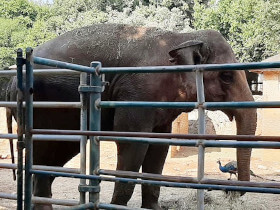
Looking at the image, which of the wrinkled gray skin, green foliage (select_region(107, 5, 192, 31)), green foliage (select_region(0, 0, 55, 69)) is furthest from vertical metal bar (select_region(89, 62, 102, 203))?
green foliage (select_region(0, 0, 55, 69))

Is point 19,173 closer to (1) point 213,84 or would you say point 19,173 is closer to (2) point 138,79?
(2) point 138,79

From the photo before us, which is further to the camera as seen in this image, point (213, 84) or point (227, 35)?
point (227, 35)

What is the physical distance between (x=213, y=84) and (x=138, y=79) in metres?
0.80

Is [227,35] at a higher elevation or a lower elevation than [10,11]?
lower

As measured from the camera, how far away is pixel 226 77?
16.6 feet

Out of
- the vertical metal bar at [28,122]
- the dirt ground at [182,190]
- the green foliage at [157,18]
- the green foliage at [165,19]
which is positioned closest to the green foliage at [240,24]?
the green foliage at [165,19]

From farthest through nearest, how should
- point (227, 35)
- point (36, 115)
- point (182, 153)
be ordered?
point (227, 35)
point (182, 153)
point (36, 115)

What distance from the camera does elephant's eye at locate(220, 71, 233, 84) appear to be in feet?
16.5

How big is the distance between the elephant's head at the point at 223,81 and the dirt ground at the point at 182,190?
1.06m

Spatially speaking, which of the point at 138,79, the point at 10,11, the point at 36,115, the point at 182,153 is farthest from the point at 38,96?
the point at 10,11

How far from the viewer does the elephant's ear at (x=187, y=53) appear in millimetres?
4742

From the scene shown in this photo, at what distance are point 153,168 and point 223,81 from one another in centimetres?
128

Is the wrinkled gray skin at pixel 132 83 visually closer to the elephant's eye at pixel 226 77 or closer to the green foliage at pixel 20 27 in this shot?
the elephant's eye at pixel 226 77

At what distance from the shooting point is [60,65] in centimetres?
272
